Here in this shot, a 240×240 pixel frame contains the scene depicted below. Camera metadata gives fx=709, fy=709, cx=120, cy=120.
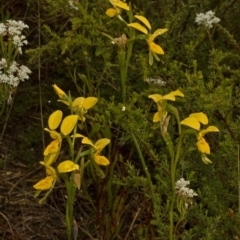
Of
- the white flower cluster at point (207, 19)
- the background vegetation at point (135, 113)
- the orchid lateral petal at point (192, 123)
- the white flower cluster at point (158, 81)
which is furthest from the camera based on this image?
the white flower cluster at point (207, 19)

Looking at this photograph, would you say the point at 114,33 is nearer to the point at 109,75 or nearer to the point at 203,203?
the point at 109,75

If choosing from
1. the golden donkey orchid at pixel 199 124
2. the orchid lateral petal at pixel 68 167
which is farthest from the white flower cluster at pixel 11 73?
the golden donkey orchid at pixel 199 124

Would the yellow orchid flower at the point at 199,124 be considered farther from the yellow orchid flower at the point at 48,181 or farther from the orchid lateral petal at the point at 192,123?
the yellow orchid flower at the point at 48,181

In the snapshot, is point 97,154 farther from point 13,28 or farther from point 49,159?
point 13,28

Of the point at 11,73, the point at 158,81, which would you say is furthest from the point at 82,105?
the point at 11,73

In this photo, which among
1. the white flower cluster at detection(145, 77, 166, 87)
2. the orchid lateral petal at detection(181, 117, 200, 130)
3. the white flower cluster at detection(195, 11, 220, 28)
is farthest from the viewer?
the white flower cluster at detection(195, 11, 220, 28)

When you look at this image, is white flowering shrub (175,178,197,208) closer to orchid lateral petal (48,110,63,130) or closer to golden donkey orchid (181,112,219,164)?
golden donkey orchid (181,112,219,164)

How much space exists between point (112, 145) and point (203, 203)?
59 centimetres

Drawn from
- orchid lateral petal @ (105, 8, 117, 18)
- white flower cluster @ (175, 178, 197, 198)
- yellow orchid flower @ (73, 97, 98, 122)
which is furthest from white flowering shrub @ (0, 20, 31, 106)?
white flower cluster @ (175, 178, 197, 198)

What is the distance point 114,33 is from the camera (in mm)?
2162

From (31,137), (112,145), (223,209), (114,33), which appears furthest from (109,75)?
(223,209)

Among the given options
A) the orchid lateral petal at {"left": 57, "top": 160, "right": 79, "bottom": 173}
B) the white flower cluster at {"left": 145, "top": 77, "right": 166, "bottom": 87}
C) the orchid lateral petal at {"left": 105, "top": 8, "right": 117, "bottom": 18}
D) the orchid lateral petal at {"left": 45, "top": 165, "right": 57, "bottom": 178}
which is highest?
the orchid lateral petal at {"left": 105, "top": 8, "right": 117, "bottom": 18}

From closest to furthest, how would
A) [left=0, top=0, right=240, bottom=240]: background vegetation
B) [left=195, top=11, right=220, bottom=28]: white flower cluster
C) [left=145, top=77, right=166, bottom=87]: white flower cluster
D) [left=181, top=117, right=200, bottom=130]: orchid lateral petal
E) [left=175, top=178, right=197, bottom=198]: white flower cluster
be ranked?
[left=181, top=117, right=200, bottom=130]: orchid lateral petal → [left=175, top=178, right=197, bottom=198]: white flower cluster → [left=0, top=0, right=240, bottom=240]: background vegetation → [left=145, top=77, right=166, bottom=87]: white flower cluster → [left=195, top=11, right=220, bottom=28]: white flower cluster

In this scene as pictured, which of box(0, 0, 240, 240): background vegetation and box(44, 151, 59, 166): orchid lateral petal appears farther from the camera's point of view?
box(0, 0, 240, 240): background vegetation
